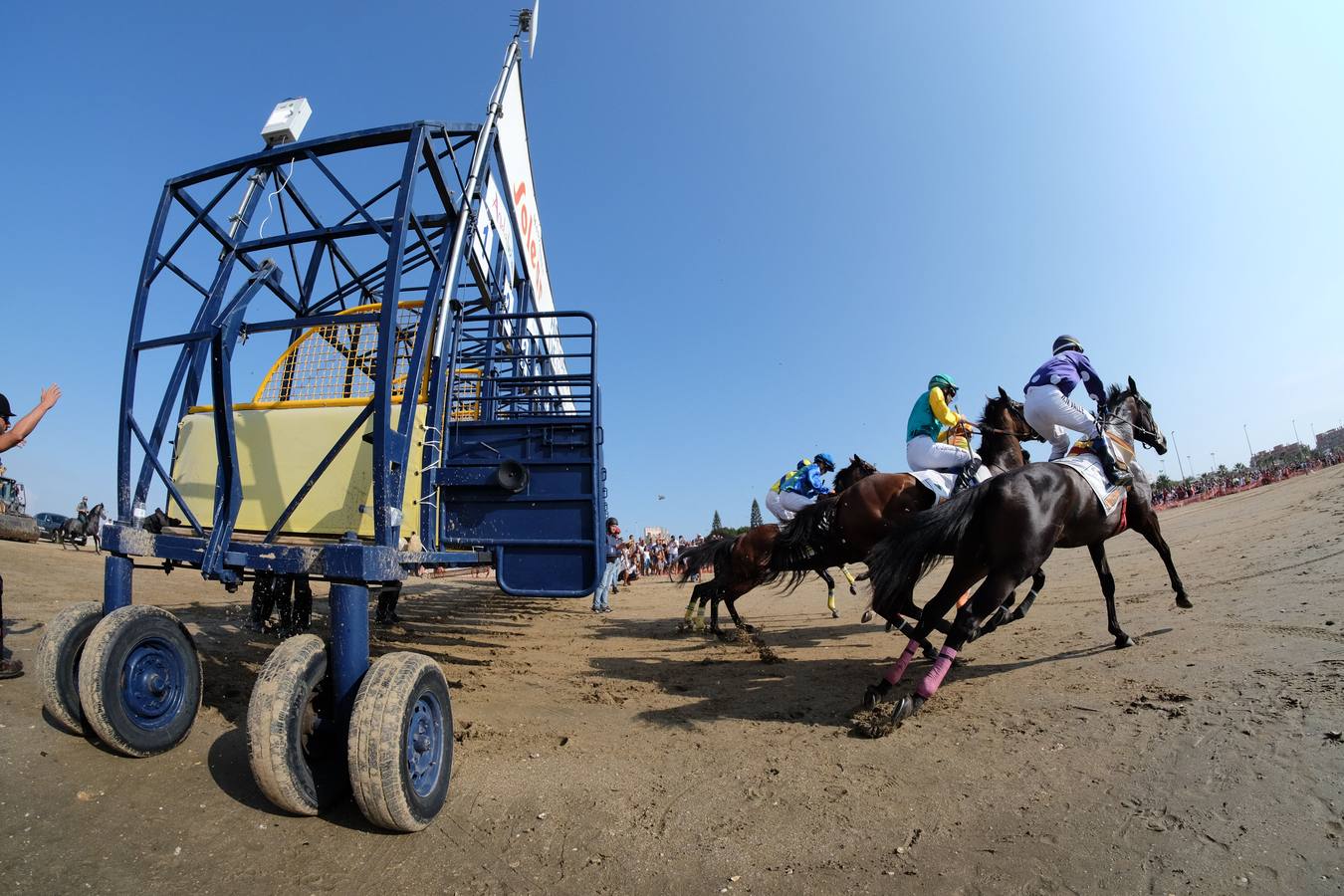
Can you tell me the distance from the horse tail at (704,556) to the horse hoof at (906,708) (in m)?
4.34

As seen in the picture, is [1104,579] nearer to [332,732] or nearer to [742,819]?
[742,819]

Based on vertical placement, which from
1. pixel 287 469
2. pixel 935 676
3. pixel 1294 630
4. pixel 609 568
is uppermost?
pixel 287 469

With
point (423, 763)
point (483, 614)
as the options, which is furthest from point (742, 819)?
point (483, 614)

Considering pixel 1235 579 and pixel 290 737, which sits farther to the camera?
pixel 1235 579

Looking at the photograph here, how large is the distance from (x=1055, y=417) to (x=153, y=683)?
624 cm

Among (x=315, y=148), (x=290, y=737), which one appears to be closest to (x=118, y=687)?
(x=290, y=737)

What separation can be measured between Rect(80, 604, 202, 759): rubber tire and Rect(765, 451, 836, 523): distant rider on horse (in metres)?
7.54

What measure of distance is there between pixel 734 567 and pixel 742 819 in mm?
4913

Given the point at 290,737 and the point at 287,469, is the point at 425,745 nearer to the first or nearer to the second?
the point at 290,737

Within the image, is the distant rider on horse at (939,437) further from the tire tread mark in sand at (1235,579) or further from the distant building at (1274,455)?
the distant building at (1274,455)

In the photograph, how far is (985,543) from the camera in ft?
12.9

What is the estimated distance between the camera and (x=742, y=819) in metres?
2.60

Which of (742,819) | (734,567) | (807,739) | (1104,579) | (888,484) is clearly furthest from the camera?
(734,567)

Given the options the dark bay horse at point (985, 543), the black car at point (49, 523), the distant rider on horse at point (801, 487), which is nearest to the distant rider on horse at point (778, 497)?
the distant rider on horse at point (801, 487)
